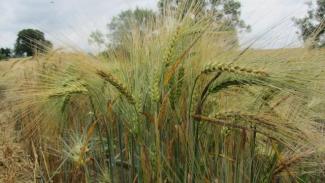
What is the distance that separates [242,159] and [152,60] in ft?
1.78

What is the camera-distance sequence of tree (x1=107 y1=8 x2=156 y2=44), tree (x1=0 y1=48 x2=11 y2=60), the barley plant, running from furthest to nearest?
tree (x1=0 y1=48 x2=11 y2=60) < tree (x1=107 y1=8 x2=156 y2=44) < the barley plant

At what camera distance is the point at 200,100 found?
1.86m

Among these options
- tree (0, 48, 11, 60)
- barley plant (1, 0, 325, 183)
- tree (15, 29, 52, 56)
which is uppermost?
tree (0, 48, 11, 60)

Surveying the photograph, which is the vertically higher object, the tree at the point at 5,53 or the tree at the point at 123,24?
the tree at the point at 5,53

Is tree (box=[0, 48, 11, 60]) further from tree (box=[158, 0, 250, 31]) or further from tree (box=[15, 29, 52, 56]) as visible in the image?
tree (box=[158, 0, 250, 31])

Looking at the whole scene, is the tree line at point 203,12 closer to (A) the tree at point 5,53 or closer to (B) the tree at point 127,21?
(B) the tree at point 127,21

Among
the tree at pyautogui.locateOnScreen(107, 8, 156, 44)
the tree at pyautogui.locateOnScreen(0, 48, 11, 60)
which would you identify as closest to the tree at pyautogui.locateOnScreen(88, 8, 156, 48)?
the tree at pyautogui.locateOnScreen(107, 8, 156, 44)

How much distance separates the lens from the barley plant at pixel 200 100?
177cm

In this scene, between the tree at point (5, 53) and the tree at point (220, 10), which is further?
the tree at point (5, 53)

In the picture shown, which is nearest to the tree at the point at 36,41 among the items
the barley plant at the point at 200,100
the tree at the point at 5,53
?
the barley plant at the point at 200,100

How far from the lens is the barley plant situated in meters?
1.77

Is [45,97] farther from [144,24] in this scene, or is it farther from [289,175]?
[289,175]

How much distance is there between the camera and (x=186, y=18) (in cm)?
193

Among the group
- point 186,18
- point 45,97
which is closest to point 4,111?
point 45,97
